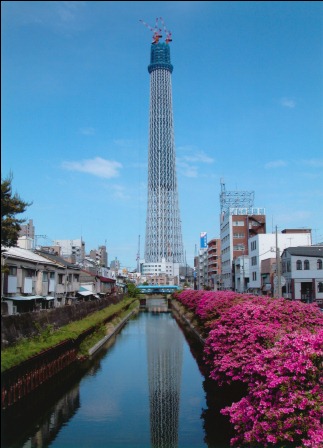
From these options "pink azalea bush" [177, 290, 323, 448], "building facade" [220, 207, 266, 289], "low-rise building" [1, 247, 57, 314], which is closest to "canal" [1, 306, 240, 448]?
"pink azalea bush" [177, 290, 323, 448]

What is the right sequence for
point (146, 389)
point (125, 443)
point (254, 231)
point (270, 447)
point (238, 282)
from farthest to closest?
1. point (254, 231)
2. point (238, 282)
3. point (146, 389)
4. point (125, 443)
5. point (270, 447)

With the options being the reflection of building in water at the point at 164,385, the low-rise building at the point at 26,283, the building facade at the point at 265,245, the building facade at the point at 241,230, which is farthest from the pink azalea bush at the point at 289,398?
the building facade at the point at 241,230

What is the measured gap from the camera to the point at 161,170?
19150cm

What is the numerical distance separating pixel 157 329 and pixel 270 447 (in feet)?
127

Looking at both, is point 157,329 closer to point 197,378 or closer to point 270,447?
point 197,378

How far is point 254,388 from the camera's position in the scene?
10.6m

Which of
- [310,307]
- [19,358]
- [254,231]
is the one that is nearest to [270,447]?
[310,307]

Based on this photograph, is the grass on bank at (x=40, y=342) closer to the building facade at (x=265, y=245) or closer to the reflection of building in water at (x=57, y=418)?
the reflection of building in water at (x=57, y=418)

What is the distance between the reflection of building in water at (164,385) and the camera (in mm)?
15023

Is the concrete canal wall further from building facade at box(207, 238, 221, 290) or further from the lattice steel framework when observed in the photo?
the lattice steel framework

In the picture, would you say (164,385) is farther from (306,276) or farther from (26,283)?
(306,276)

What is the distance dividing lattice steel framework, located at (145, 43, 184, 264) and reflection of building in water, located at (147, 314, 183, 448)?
152303 mm

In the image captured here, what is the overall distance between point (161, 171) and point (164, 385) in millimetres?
172197

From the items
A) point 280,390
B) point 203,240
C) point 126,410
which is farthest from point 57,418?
point 203,240
